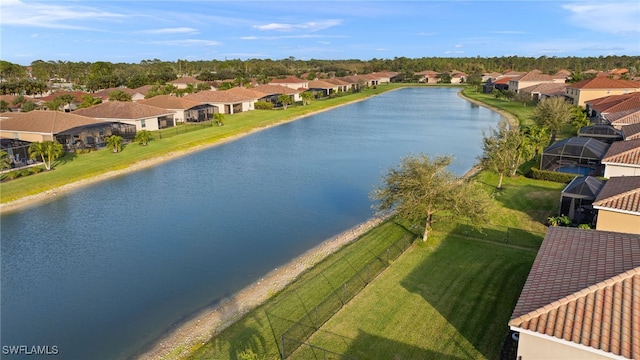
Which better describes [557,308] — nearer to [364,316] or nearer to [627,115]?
[364,316]

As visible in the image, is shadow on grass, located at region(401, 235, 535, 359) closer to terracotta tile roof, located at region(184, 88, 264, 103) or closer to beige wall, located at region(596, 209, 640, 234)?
beige wall, located at region(596, 209, 640, 234)

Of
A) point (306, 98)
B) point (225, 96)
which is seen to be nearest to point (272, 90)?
point (306, 98)

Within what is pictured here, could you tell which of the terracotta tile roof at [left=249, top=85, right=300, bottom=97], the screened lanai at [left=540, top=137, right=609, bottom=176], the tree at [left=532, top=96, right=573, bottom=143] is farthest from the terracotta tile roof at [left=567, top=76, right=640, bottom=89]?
the terracotta tile roof at [left=249, top=85, right=300, bottom=97]

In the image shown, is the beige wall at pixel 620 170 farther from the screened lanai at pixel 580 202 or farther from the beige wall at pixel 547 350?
the beige wall at pixel 547 350

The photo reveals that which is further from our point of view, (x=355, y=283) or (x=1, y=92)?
(x=1, y=92)

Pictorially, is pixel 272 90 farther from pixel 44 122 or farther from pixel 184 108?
pixel 44 122

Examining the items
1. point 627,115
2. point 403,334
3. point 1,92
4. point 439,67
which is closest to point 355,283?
point 403,334
